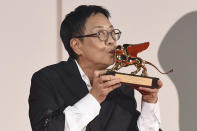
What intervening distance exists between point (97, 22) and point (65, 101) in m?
0.31

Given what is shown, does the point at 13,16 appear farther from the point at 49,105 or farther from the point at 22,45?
the point at 49,105

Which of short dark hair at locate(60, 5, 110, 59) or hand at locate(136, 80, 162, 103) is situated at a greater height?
short dark hair at locate(60, 5, 110, 59)

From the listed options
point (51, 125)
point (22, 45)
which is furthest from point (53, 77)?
point (22, 45)

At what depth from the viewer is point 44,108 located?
140 cm

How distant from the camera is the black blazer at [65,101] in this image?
1.40 meters

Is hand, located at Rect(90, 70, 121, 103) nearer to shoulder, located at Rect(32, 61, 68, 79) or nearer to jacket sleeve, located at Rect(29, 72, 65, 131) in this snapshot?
jacket sleeve, located at Rect(29, 72, 65, 131)

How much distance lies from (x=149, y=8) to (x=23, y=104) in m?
0.90

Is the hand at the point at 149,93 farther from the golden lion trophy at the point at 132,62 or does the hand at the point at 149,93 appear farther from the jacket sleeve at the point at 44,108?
the jacket sleeve at the point at 44,108

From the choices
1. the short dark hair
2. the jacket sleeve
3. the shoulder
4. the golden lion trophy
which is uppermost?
the short dark hair

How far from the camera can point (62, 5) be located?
2426 mm

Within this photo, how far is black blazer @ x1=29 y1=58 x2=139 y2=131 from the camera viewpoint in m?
1.40

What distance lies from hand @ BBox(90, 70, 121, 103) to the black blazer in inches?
5.4

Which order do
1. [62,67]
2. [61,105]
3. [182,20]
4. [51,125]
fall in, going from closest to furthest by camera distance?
[51,125] → [61,105] → [62,67] → [182,20]

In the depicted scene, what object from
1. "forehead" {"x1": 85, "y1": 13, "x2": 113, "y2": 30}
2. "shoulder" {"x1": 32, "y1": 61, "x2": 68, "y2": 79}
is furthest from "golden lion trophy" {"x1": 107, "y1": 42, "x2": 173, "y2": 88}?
"shoulder" {"x1": 32, "y1": 61, "x2": 68, "y2": 79}
